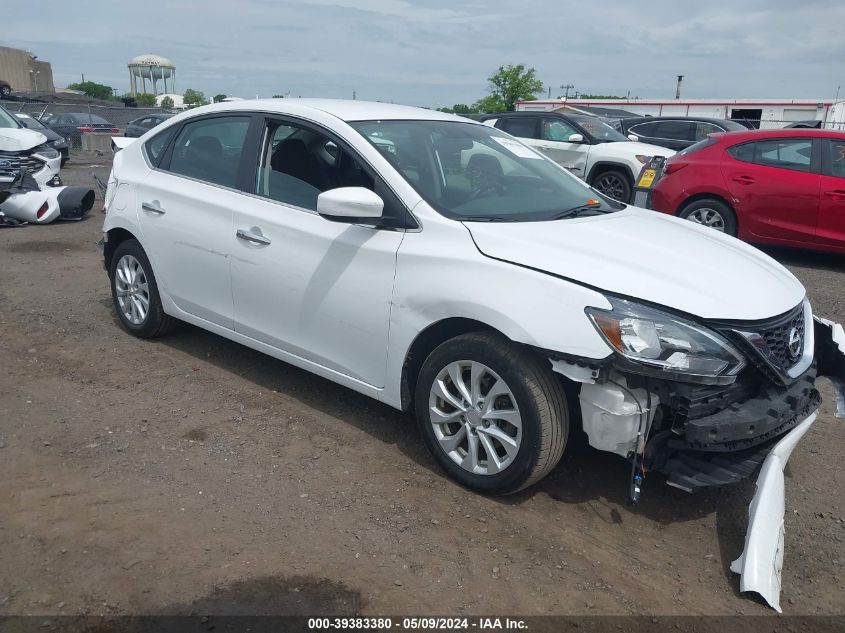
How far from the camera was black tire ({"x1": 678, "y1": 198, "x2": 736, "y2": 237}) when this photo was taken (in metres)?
8.57

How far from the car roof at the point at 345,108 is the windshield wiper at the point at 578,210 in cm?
109

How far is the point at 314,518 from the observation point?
130 inches

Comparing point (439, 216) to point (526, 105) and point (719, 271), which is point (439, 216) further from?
point (526, 105)

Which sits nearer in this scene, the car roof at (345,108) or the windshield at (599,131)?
the car roof at (345,108)

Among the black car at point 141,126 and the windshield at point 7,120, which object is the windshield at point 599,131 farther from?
A: the black car at point 141,126

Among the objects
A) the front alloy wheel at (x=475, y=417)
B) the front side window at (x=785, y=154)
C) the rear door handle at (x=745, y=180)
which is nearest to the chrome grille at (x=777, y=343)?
the front alloy wheel at (x=475, y=417)

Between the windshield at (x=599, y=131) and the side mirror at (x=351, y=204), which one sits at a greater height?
the windshield at (x=599, y=131)

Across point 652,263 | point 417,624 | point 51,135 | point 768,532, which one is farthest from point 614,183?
point 51,135

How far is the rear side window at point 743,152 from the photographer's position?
8570 millimetres

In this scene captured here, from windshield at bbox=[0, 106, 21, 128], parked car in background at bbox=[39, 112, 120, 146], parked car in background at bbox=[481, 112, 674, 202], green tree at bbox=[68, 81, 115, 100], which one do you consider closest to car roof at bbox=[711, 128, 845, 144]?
parked car in background at bbox=[481, 112, 674, 202]

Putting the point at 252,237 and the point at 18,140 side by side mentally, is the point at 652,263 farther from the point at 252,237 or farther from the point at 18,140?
the point at 18,140

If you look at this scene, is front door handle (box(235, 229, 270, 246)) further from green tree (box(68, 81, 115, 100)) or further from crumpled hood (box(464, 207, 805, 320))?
green tree (box(68, 81, 115, 100))

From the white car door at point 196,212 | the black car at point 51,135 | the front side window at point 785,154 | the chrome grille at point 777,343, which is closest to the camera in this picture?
the chrome grille at point 777,343

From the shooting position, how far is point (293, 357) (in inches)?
165
